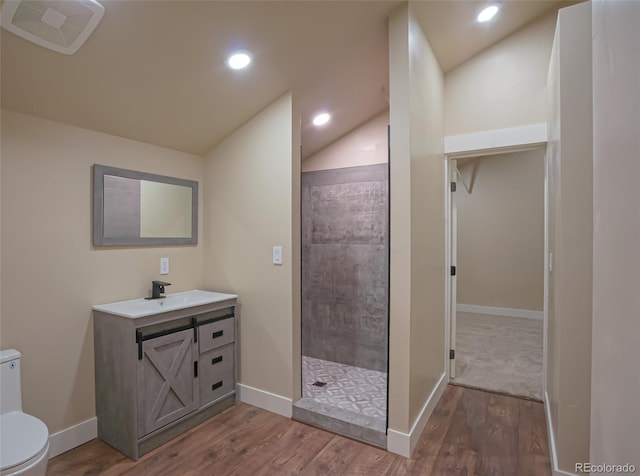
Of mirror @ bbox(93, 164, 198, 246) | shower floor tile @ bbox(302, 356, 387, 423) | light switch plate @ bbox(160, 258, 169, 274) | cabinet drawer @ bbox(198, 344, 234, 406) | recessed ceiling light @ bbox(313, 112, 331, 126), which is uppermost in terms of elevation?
recessed ceiling light @ bbox(313, 112, 331, 126)

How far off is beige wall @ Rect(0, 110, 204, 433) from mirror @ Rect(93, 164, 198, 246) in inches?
2.5

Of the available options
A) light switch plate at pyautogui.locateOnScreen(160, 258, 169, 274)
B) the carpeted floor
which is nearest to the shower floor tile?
the carpeted floor

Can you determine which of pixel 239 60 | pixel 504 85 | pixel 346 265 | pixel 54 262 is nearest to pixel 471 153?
pixel 504 85

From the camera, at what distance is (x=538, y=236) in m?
5.61

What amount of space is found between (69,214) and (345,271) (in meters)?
2.27

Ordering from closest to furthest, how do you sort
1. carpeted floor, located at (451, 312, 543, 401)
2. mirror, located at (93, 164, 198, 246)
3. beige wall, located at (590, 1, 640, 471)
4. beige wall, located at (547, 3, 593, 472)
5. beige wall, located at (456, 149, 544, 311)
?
beige wall, located at (590, 1, 640, 471), beige wall, located at (547, 3, 593, 472), mirror, located at (93, 164, 198, 246), carpeted floor, located at (451, 312, 543, 401), beige wall, located at (456, 149, 544, 311)

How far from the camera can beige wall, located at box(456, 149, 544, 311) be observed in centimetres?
565

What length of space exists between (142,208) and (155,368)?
1168mm

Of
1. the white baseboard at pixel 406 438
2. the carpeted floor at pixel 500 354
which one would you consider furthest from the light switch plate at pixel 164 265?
the carpeted floor at pixel 500 354

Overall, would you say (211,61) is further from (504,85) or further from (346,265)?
(504,85)

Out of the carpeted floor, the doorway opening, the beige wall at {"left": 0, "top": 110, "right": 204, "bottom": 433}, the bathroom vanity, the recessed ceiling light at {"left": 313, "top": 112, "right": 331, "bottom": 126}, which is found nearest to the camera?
the beige wall at {"left": 0, "top": 110, "right": 204, "bottom": 433}

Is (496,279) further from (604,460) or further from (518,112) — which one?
(604,460)

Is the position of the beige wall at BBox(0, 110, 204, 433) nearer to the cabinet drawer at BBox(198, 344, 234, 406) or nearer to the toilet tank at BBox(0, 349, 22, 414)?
the toilet tank at BBox(0, 349, 22, 414)

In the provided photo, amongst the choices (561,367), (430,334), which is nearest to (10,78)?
(430,334)
